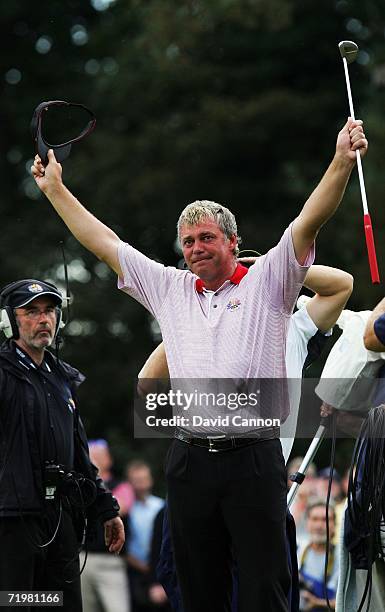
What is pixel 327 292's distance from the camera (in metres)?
6.79

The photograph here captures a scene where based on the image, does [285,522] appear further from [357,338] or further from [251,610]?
[357,338]

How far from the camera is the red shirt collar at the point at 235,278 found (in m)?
6.06

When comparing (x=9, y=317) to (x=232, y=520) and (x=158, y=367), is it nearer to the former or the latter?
(x=158, y=367)

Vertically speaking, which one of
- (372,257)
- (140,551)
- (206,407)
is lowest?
(140,551)

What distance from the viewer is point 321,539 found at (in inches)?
380

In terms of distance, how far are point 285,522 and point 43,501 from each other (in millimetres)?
1572

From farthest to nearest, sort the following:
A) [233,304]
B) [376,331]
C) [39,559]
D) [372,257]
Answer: [39,559] < [233,304] < [376,331] < [372,257]

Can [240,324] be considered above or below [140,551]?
above

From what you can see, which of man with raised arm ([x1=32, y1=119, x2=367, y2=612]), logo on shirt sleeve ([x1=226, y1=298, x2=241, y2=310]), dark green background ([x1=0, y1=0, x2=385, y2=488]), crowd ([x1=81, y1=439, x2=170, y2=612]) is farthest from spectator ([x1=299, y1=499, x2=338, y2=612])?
dark green background ([x1=0, y1=0, x2=385, y2=488])

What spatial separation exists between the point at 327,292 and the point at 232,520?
155 centimetres

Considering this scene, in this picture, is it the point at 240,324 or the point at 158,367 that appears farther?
the point at 158,367

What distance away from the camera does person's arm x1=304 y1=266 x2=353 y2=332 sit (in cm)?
674

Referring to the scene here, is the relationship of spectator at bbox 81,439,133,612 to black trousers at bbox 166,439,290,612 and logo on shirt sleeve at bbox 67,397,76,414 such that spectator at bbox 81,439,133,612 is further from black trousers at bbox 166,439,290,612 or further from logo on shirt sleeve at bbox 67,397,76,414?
A: black trousers at bbox 166,439,290,612

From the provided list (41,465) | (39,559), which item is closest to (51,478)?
(41,465)
